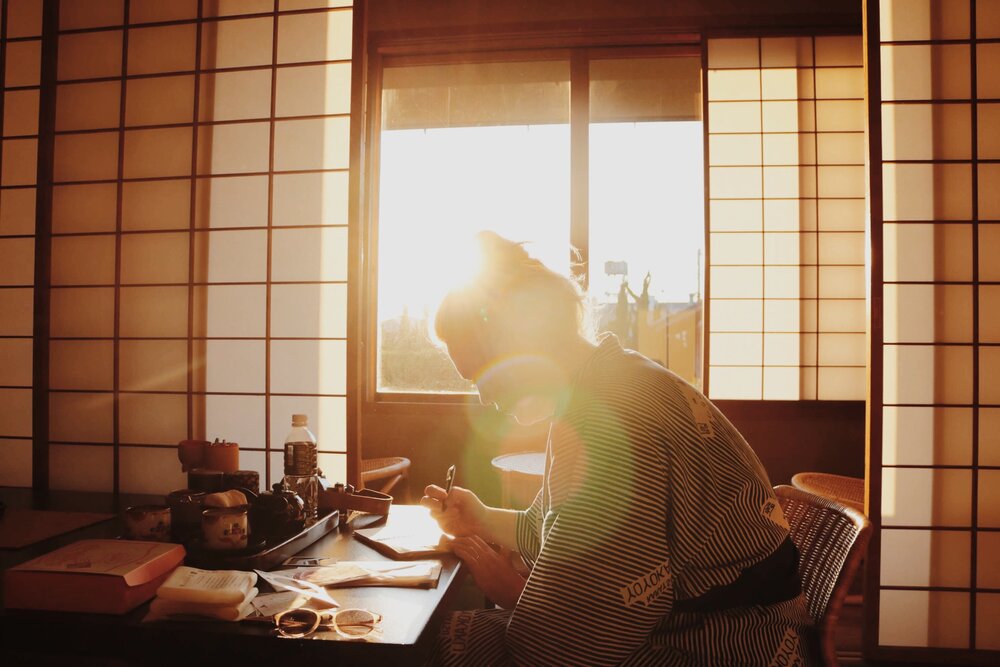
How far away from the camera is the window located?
14.1 ft

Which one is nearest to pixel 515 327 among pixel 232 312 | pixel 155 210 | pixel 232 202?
pixel 232 312

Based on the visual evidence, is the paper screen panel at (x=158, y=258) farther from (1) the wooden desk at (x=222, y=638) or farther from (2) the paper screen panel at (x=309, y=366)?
(1) the wooden desk at (x=222, y=638)

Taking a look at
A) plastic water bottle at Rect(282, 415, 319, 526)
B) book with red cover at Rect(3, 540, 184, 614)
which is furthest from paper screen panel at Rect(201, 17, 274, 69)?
book with red cover at Rect(3, 540, 184, 614)

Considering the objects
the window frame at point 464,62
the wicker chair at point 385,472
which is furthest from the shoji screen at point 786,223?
the wicker chair at point 385,472

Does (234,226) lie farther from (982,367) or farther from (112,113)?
(982,367)

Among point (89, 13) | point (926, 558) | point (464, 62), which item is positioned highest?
point (464, 62)

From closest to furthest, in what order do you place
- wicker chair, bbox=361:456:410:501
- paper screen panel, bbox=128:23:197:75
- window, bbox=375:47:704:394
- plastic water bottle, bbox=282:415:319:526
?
plastic water bottle, bbox=282:415:319:526 < paper screen panel, bbox=128:23:197:75 < wicker chair, bbox=361:456:410:501 < window, bbox=375:47:704:394

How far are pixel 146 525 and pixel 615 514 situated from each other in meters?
1.07

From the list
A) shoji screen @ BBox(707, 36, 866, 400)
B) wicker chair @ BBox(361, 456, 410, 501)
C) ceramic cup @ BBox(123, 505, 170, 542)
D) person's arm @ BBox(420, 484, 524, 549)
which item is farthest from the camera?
shoji screen @ BBox(707, 36, 866, 400)

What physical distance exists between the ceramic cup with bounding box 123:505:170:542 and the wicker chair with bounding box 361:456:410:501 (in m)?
1.77

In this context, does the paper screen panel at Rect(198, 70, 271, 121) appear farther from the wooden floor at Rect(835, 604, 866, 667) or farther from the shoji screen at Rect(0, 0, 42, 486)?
the wooden floor at Rect(835, 604, 866, 667)

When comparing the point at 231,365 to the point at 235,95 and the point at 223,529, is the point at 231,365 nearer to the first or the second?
the point at 235,95

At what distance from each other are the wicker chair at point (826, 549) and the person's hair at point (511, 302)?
2.46 feet

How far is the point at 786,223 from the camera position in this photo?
384 centimetres
